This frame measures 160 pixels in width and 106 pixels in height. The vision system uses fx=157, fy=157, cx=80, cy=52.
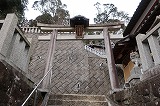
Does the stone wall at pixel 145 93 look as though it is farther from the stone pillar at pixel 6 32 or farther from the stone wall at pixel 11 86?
the stone pillar at pixel 6 32

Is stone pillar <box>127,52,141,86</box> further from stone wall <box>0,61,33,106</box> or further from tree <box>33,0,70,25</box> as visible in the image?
tree <box>33,0,70,25</box>

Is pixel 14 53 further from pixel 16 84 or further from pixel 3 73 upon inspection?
pixel 3 73

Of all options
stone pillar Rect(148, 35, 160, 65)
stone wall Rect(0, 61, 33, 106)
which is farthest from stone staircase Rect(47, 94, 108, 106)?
stone pillar Rect(148, 35, 160, 65)

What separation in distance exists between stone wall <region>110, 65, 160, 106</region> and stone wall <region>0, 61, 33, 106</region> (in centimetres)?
225

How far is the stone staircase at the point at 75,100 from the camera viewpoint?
4.42 meters

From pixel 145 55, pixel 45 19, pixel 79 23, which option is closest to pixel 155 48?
pixel 145 55

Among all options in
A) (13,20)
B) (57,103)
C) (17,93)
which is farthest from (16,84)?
(57,103)

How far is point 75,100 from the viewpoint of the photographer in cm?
459

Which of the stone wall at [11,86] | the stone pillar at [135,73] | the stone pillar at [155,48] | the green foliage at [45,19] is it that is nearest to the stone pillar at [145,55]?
the stone pillar at [155,48]

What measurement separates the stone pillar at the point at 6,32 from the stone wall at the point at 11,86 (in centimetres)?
36

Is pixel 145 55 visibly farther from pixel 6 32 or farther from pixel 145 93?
pixel 6 32

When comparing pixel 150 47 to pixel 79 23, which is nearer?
pixel 150 47

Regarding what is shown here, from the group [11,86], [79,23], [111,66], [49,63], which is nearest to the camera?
[11,86]

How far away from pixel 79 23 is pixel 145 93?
200 inches
